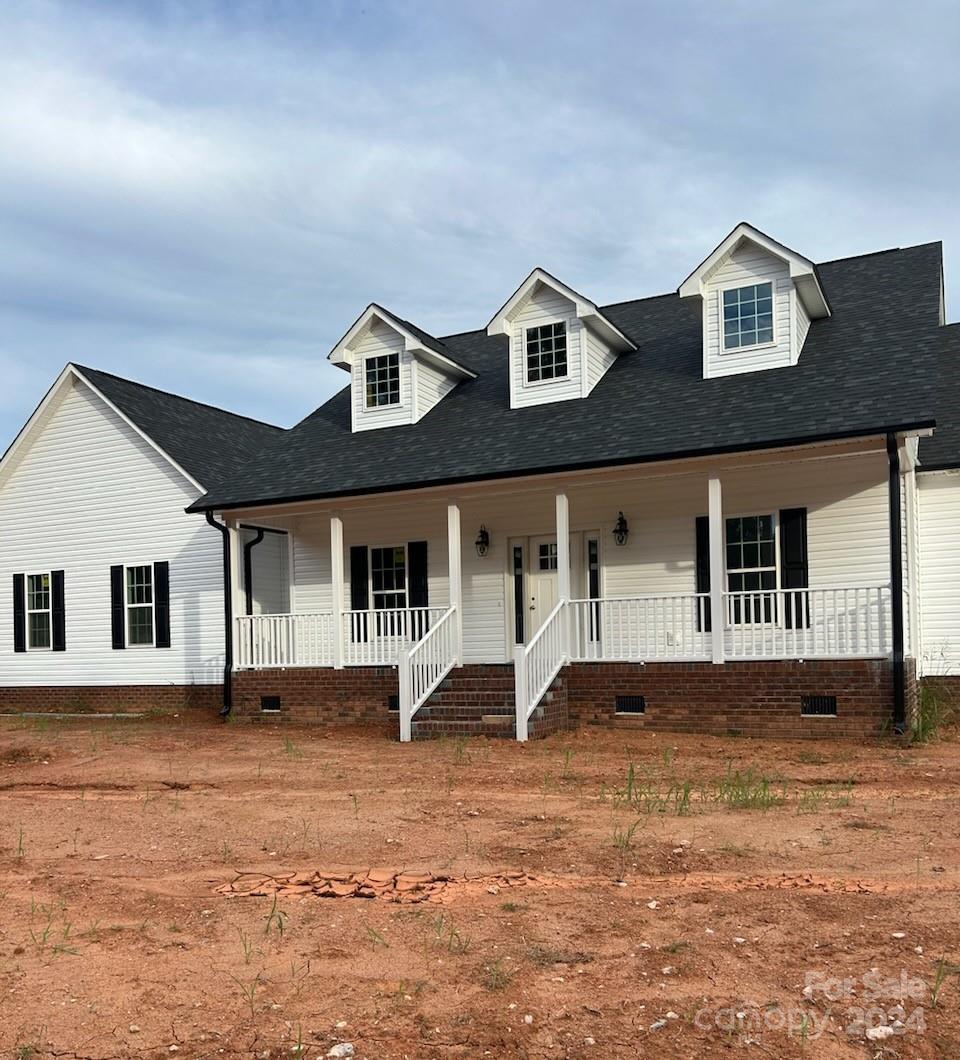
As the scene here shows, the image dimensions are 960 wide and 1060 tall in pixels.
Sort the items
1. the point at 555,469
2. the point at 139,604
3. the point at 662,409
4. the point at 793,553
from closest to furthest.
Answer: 1. the point at 555,469
2. the point at 793,553
3. the point at 662,409
4. the point at 139,604

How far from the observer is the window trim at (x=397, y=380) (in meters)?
19.6

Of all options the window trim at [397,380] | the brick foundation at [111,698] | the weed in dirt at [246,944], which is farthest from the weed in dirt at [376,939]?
the brick foundation at [111,698]

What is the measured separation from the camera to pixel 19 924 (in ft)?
21.3

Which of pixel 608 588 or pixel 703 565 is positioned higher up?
pixel 703 565

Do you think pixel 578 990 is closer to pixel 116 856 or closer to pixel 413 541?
pixel 116 856

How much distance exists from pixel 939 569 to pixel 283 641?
1068 centimetres

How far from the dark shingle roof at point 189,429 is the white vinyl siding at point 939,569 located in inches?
468

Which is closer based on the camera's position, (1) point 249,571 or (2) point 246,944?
(2) point 246,944

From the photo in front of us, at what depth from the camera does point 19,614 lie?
2327 cm

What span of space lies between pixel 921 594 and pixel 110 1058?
593 inches

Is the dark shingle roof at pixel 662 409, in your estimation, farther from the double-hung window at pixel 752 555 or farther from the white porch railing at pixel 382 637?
the white porch railing at pixel 382 637

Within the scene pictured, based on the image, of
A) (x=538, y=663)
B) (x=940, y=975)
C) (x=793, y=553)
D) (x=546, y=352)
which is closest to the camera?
(x=940, y=975)

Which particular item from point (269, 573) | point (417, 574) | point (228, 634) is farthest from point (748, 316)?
point (269, 573)

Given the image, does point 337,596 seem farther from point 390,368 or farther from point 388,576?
point 390,368
